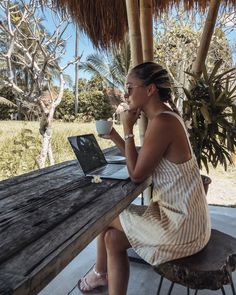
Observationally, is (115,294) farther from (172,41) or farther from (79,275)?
(172,41)

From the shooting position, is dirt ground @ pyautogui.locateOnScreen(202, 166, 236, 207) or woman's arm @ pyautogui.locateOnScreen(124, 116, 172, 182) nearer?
woman's arm @ pyautogui.locateOnScreen(124, 116, 172, 182)

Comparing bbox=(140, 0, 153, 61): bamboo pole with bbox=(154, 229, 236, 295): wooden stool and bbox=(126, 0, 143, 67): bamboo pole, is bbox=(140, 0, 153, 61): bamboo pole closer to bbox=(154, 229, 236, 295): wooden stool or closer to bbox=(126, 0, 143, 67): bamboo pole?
bbox=(126, 0, 143, 67): bamboo pole

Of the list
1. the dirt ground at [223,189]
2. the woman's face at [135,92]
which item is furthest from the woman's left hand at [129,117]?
the dirt ground at [223,189]

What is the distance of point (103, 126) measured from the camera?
4.83 feet

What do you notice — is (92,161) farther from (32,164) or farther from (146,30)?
(32,164)

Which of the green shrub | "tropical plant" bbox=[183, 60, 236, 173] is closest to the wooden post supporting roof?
"tropical plant" bbox=[183, 60, 236, 173]

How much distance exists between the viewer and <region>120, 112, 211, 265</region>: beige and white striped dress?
45.9 inches

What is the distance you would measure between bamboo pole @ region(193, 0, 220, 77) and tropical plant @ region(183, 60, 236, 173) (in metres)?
0.11

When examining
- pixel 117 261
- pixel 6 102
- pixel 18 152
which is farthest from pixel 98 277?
pixel 6 102

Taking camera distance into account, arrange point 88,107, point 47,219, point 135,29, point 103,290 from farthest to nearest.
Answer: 1. point 88,107
2. point 135,29
3. point 103,290
4. point 47,219

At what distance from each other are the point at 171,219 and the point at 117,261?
28cm

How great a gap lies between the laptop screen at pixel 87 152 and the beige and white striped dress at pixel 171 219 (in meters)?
0.31

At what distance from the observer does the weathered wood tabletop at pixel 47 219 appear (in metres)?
0.62

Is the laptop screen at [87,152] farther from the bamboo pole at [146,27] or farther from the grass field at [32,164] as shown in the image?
the grass field at [32,164]
